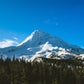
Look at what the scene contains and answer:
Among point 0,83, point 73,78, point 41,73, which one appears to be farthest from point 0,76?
point 73,78

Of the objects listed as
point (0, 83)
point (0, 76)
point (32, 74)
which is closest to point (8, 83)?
point (0, 83)

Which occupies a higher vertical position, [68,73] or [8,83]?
[68,73]

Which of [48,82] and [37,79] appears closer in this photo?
[48,82]

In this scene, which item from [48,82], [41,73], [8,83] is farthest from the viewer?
[41,73]

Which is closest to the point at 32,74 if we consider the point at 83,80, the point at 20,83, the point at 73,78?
the point at 20,83

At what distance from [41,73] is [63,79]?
10001 mm

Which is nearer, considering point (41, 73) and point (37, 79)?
point (37, 79)

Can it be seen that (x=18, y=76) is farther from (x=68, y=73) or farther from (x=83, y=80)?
(x=83, y=80)

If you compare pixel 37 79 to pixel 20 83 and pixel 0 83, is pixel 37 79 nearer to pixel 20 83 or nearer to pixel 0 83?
pixel 20 83

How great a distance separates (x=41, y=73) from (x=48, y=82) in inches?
297

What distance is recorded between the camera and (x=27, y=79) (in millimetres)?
39062

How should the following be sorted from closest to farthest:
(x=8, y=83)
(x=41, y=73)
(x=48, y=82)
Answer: (x=48, y=82), (x=8, y=83), (x=41, y=73)

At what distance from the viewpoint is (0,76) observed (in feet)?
145

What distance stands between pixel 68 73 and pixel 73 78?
10.4ft
